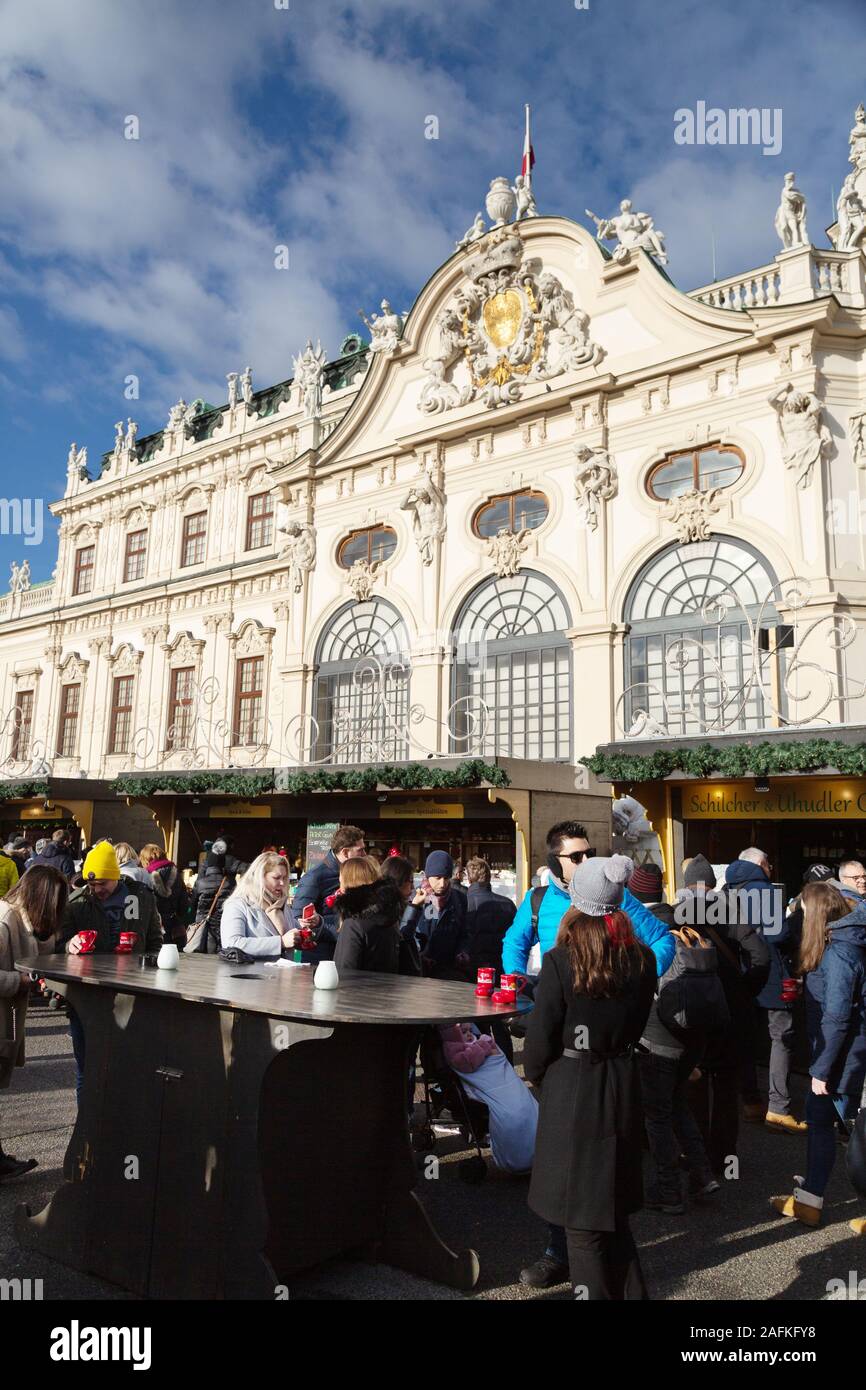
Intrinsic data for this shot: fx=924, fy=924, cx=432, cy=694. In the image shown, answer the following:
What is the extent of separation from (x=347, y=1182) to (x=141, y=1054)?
1268mm

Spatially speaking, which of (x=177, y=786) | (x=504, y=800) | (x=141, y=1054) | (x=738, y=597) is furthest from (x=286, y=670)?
(x=141, y=1054)

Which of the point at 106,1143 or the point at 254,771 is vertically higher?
the point at 254,771

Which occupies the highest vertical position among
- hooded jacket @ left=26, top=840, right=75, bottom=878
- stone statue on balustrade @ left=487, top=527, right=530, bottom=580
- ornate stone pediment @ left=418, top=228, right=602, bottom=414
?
ornate stone pediment @ left=418, top=228, right=602, bottom=414

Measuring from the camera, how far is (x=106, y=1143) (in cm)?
482

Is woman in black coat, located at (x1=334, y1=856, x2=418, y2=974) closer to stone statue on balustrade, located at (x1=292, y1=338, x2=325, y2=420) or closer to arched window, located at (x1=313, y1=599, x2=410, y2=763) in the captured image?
arched window, located at (x1=313, y1=599, x2=410, y2=763)

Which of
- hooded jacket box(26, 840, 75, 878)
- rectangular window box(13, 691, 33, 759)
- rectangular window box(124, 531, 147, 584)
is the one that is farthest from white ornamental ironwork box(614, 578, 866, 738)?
rectangular window box(13, 691, 33, 759)

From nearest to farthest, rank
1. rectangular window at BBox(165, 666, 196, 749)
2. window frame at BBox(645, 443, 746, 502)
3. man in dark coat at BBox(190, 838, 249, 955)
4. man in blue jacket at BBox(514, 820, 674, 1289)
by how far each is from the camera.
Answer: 1. man in blue jacket at BBox(514, 820, 674, 1289)
2. man in dark coat at BBox(190, 838, 249, 955)
3. window frame at BBox(645, 443, 746, 502)
4. rectangular window at BBox(165, 666, 196, 749)

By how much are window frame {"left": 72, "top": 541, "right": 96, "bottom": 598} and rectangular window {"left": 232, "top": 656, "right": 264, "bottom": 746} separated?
30.7 ft

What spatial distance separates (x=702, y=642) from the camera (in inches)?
707

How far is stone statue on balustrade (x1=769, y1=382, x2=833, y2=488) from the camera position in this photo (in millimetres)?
17125

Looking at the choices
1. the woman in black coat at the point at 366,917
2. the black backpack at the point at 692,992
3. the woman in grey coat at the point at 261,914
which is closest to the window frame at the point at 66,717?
the woman in grey coat at the point at 261,914

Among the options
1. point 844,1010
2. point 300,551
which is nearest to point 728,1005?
point 844,1010
